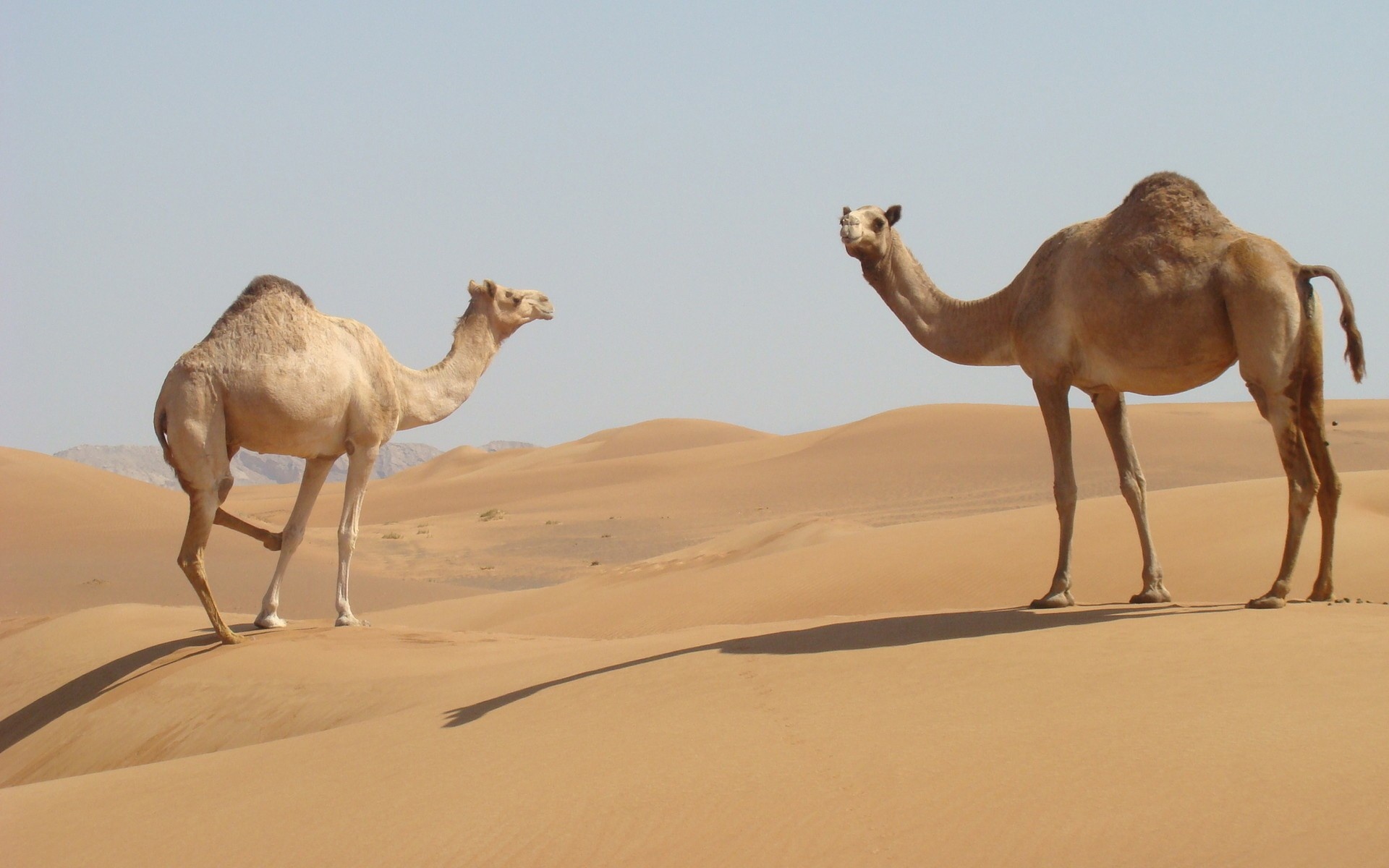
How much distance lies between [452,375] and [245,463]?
122 m

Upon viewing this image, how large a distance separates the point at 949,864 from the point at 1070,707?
155 cm

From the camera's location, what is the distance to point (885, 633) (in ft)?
24.5

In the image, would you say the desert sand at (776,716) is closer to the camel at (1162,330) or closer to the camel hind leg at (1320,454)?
the camel hind leg at (1320,454)

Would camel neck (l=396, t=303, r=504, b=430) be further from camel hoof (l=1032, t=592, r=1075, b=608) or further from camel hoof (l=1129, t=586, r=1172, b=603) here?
camel hoof (l=1129, t=586, r=1172, b=603)

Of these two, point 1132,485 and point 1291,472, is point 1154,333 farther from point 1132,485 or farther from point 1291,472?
point 1132,485

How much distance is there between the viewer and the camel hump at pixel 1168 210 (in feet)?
25.0

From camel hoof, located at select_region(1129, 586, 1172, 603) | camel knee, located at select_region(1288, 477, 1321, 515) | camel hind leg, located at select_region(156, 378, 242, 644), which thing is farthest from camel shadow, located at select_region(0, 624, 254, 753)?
camel knee, located at select_region(1288, 477, 1321, 515)

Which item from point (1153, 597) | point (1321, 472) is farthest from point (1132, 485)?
point (1321, 472)

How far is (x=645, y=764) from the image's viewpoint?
5082 millimetres

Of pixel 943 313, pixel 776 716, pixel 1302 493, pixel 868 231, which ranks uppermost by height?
pixel 868 231

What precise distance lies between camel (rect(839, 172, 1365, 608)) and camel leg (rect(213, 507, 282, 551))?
18.6 feet

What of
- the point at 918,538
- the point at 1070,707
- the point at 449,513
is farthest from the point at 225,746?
the point at 449,513

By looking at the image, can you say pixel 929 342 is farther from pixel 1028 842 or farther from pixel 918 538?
pixel 918 538

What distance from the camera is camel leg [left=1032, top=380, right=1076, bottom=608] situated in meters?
8.32
